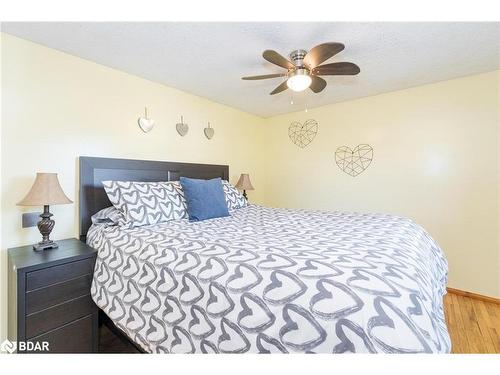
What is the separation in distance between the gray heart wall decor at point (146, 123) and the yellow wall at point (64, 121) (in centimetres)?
4

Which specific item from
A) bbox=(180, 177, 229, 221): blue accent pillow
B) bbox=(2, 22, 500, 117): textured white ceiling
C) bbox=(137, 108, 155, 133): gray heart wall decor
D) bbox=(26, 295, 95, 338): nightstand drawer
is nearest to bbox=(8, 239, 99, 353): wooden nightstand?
bbox=(26, 295, 95, 338): nightstand drawer

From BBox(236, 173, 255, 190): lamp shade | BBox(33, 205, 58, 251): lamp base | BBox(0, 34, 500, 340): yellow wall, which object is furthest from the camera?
BBox(236, 173, 255, 190): lamp shade

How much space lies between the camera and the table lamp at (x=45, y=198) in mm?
1525

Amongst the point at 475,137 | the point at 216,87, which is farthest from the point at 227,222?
the point at 475,137

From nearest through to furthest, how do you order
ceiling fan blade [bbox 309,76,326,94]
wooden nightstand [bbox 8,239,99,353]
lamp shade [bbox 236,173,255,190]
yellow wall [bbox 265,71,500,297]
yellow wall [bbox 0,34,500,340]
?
wooden nightstand [bbox 8,239,99,353]
yellow wall [bbox 0,34,500,340]
ceiling fan blade [bbox 309,76,326,94]
yellow wall [bbox 265,71,500,297]
lamp shade [bbox 236,173,255,190]

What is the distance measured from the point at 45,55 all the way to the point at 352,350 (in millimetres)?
2619

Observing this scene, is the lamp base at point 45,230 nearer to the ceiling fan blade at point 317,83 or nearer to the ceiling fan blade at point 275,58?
the ceiling fan blade at point 275,58

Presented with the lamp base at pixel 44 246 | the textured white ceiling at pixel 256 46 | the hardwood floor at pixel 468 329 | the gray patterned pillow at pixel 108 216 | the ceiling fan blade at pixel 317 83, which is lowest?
the hardwood floor at pixel 468 329

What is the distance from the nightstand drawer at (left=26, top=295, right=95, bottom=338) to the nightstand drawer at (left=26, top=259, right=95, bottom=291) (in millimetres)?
151

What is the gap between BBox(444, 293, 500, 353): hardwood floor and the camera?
1.65 metres

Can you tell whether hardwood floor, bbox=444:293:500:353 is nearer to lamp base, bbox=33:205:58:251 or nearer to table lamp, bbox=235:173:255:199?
table lamp, bbox=235:173:255:199

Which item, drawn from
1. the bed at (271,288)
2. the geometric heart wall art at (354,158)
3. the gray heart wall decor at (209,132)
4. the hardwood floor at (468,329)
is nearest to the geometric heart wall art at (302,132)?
the geometric heart wall art at (354,158)

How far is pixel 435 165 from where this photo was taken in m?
2.60

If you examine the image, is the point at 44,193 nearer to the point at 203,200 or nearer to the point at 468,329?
the point at 203,200
